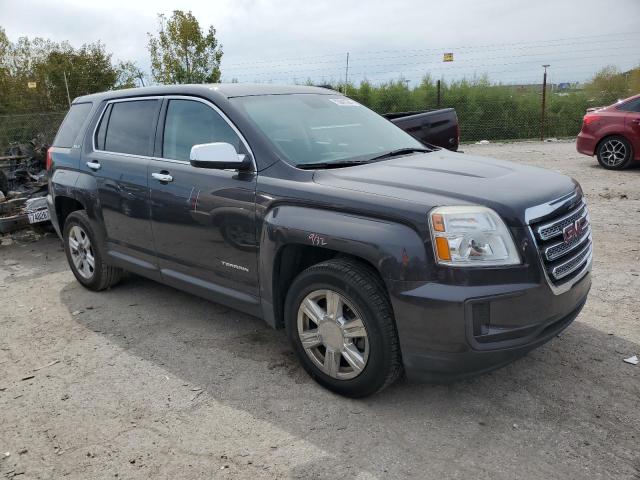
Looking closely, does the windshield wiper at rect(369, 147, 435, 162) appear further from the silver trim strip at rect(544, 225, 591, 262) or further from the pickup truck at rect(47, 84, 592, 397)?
the silver trim strip at rect(544, 225, 591, 262)

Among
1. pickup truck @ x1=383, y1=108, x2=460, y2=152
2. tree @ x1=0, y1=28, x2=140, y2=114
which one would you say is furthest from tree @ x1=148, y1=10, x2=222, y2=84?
pickup truck @ x1=383, y1=108, x2=460, y2=152

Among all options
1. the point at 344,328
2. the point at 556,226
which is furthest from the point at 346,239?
the point at 556,226

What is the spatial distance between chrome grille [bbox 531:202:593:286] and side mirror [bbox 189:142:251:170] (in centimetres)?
177

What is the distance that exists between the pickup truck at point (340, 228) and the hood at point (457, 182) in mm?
13

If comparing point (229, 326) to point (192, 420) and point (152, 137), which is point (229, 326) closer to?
point (192, 420)

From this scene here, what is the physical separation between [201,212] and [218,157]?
0.55 meters

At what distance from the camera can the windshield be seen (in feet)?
12.1

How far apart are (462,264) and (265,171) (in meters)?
1.41

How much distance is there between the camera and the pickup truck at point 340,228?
9.10ft

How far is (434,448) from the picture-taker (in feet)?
9.26

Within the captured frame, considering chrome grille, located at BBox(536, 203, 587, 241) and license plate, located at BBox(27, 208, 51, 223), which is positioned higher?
chrome grille, located at BBox(536, 203, 587, 241)

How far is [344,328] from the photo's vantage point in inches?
124

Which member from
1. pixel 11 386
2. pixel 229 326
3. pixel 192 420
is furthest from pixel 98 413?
pixel 229 326

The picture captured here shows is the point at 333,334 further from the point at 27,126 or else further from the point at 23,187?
the point at 27,126
